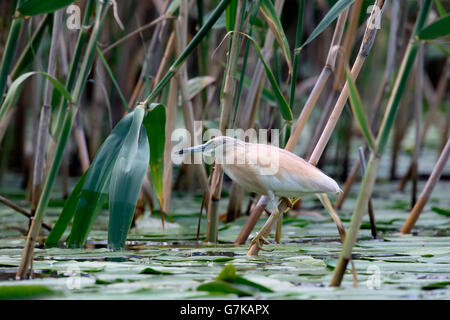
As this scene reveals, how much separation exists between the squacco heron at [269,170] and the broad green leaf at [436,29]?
59 cm

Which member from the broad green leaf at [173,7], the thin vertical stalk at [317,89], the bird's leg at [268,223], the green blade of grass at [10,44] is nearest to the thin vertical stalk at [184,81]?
the broad green leaf at [173,7]

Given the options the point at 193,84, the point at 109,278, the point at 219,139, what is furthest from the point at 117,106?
the point at 109,278

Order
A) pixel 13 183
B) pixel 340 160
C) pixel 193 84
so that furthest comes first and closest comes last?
1. pixel 340 160
2. pixel 13 183
3. pixel 193 84

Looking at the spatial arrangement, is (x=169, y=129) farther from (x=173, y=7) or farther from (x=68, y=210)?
(x=68, y=210)

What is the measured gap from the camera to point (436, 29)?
1586 millimetres

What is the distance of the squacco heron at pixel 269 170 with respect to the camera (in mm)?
2016

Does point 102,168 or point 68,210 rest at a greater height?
point 102,168

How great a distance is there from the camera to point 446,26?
63.0 inches

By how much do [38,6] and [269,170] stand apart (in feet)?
2.67

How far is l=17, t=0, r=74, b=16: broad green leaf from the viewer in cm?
186

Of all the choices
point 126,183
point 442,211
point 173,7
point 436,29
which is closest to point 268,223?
point 126,183

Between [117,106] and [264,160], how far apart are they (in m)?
3.14

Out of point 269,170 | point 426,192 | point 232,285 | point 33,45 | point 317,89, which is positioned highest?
point 33,45
